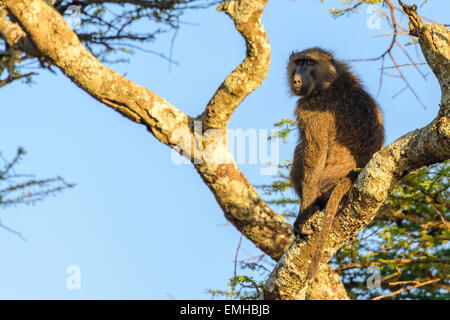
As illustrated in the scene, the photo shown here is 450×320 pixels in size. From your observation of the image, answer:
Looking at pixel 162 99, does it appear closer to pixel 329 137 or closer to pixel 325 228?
pixel 329 137

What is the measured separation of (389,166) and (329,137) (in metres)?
1.29

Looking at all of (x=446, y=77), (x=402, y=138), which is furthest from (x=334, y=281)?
(x=446, y=77)

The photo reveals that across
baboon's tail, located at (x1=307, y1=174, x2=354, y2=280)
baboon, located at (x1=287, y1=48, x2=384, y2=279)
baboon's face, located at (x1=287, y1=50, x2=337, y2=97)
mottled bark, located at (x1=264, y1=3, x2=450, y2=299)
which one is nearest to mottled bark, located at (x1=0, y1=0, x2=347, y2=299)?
baboon, located at (x1=287, y1=48, x2=384, y2=279)

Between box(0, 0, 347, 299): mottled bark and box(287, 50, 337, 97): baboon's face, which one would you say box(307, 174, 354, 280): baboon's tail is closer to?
box(0, 0, 347, 299): mottled bark

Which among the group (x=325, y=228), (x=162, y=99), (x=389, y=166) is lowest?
(x=325, y=228)

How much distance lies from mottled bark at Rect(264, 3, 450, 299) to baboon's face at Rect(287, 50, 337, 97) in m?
1.67

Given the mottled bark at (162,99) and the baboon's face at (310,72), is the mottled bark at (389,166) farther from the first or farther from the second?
the baboon's face at (310,72)

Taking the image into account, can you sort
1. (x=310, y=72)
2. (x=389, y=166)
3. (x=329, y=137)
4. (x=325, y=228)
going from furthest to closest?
1. (x=310, y=72)
2. (x=329, y=137)
3. (x=325, y=228)
4. (x=389, y=166)

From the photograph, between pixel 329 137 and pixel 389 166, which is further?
pixel 329 137

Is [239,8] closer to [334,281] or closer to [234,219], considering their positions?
[234,219]

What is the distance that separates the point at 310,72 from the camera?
5668mm

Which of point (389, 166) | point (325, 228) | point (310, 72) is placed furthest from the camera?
point (310, 72)

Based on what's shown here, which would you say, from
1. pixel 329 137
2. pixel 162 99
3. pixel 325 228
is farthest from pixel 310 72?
pixel 325 228
